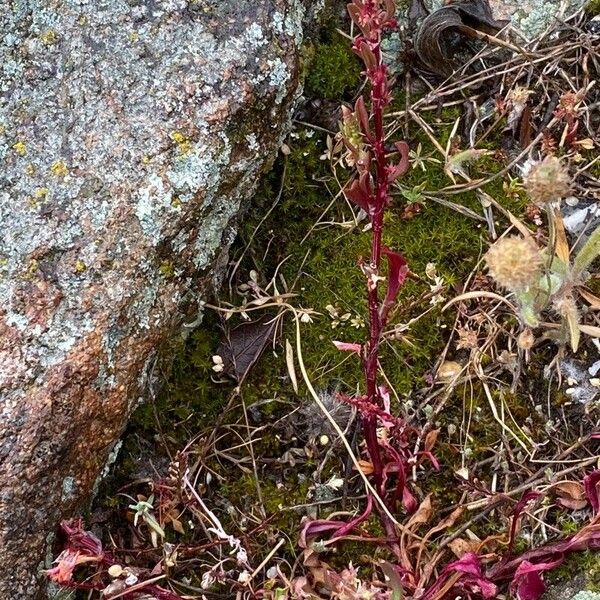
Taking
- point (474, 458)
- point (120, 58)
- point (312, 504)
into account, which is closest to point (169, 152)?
point (120, 58)

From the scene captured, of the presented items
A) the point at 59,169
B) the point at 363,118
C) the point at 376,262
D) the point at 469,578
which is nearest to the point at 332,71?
the point at 363,118

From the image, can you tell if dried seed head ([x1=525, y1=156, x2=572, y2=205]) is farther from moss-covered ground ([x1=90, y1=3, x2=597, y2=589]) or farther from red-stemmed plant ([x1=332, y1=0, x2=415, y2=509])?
moss-covered ground ([x1=90, y1=3, x2=597, y2=589])

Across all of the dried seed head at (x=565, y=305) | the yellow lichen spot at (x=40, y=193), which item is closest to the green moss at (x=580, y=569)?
the dried seed head at (x=565, y=305)

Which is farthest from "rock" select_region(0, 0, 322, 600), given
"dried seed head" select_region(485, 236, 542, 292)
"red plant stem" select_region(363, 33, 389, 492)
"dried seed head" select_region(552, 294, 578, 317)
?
"dried seed head" select_region(552, 294, 578, 317)

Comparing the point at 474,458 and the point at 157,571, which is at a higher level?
the point at 157,571

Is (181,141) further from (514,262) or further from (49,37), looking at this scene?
(514,262)

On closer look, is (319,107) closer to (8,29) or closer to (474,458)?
(8,29)
